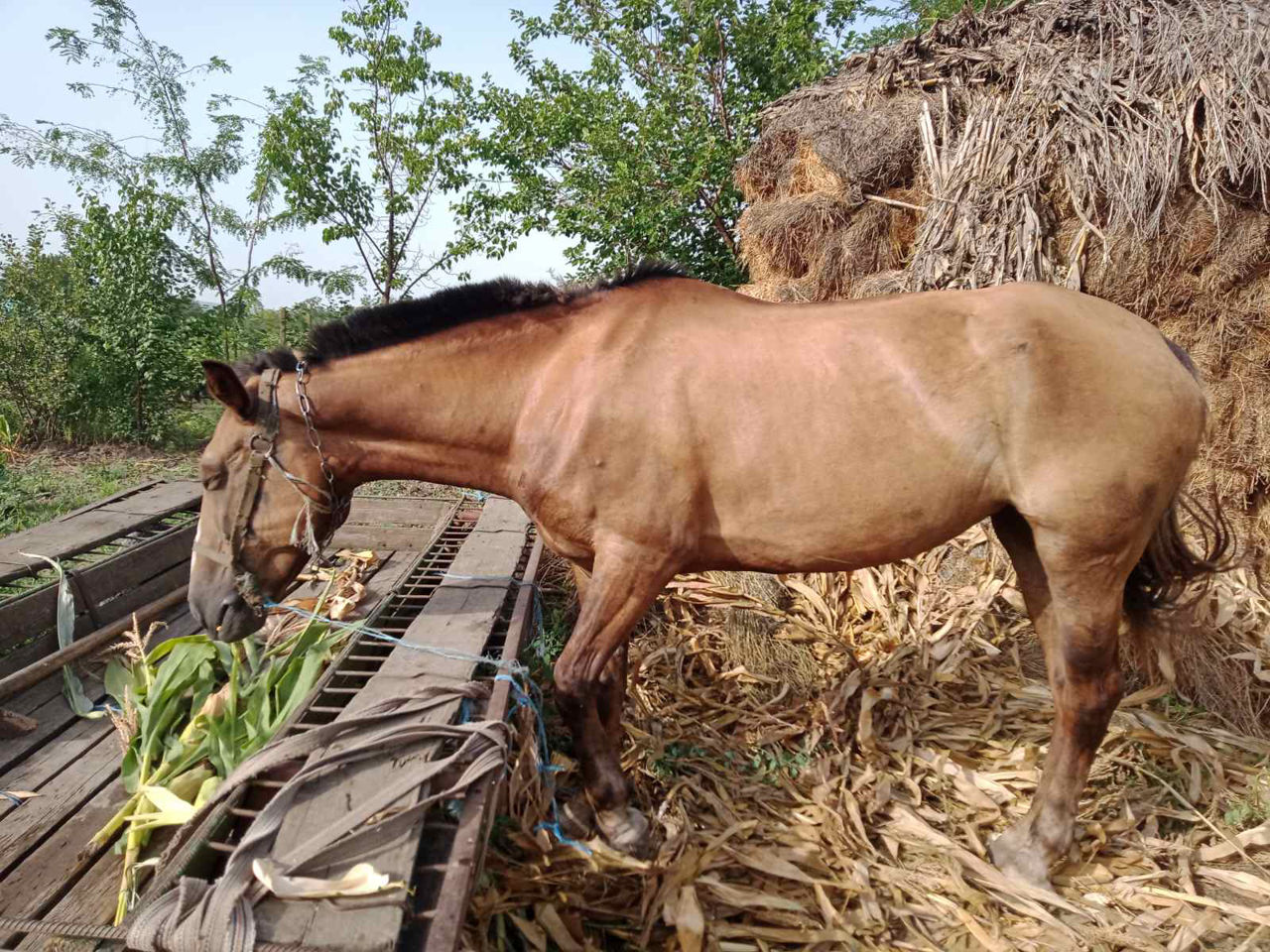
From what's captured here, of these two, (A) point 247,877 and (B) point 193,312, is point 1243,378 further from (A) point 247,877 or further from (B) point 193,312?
(B) point 193,312

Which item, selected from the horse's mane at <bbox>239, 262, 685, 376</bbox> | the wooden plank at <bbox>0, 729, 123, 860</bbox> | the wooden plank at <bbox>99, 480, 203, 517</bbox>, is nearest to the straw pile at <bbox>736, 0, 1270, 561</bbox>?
the horse's mane at <bbox>239, 262, 685, 376</bbox>

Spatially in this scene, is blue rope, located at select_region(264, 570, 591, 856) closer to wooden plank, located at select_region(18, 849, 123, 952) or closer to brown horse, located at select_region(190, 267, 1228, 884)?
brown horse, located at select_region(190, 267, 1228, 884)

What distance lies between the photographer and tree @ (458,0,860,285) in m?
7.88

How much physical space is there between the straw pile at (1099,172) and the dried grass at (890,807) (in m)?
1.61

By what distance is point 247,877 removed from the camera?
1.61 metres

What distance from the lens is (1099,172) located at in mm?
3818

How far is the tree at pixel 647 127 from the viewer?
7879 millimetres

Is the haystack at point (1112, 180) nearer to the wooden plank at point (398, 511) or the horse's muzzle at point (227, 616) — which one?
the wooden plank at point (398, 511)

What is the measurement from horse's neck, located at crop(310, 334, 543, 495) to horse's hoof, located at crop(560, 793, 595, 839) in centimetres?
143

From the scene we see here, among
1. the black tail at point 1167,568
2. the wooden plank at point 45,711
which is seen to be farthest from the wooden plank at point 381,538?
the black tail at point 1167,568

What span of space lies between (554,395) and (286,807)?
4.92 ft

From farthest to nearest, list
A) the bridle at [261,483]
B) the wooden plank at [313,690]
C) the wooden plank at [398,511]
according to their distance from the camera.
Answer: the wooden plank at [398,511] < the bridle at [261,483] < the wooden plank at [313,690]

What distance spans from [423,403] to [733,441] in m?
1.16

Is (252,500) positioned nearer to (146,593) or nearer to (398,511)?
(146,593)
